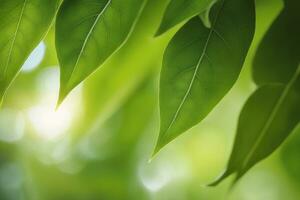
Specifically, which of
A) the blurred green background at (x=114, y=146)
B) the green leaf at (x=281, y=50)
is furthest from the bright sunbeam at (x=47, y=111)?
the green leaf at (x=281, y=50)

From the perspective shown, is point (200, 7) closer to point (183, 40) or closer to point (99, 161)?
point (183, 40)

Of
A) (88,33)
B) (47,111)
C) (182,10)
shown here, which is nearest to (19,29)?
(88,33)

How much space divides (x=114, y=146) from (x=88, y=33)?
1.71 meters

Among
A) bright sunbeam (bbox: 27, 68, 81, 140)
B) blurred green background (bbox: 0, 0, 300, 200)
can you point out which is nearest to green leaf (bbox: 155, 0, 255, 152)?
blurred green background (bbox: 0, 0, 300, 200)

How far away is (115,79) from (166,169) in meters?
1.64

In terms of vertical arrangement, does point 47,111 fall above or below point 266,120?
below

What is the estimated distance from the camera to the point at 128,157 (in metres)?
2.59

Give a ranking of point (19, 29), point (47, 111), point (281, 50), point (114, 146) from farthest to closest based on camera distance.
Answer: point (114, 146) < point (47, 111) < point (281, 50) < point (19, 29)

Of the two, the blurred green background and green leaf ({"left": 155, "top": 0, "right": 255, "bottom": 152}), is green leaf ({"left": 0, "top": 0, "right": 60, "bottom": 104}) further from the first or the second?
the blurred green background

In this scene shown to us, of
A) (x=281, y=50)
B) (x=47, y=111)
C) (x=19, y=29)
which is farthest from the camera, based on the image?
(x=47, y=111)

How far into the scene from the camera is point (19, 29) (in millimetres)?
740

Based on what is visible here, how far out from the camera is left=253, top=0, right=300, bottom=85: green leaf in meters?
0.88

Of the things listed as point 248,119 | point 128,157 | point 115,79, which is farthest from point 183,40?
point 128,157

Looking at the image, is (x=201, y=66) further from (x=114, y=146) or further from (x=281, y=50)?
(x=114, y=146)
